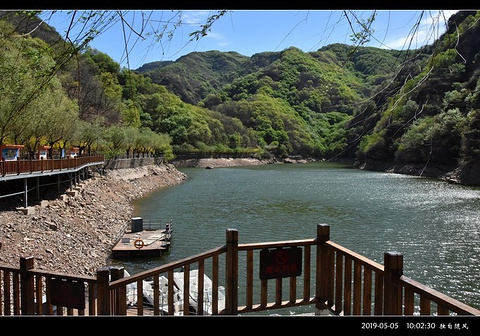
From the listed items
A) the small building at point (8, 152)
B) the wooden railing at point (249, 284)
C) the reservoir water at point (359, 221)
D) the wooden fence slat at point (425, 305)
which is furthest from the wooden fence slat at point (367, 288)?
the small building at point (8, 152)

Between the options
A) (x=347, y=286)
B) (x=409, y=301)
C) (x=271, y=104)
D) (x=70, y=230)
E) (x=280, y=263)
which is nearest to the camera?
(x=409, y=301)

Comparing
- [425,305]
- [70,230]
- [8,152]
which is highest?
[8,152]

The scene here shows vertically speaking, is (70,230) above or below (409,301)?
below

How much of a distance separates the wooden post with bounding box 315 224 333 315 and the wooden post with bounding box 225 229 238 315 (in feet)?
2.88

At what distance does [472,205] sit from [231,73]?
149 meters

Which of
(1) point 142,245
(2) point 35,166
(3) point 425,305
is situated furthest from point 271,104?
(3) point 425,305

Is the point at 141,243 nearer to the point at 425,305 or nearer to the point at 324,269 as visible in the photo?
the point at 324,269

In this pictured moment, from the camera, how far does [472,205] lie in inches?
951

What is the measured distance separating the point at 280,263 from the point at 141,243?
11.9 m

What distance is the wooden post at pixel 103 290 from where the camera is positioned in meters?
3.10

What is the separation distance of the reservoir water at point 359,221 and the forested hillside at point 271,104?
3767mm

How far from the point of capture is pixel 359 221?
20.4m

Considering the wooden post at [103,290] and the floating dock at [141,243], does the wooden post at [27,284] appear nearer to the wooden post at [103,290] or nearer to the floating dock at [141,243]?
the wooden post at [103,290]

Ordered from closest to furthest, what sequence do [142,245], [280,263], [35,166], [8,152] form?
[280,263]
[142,245]
[8,152]
[35,166]
